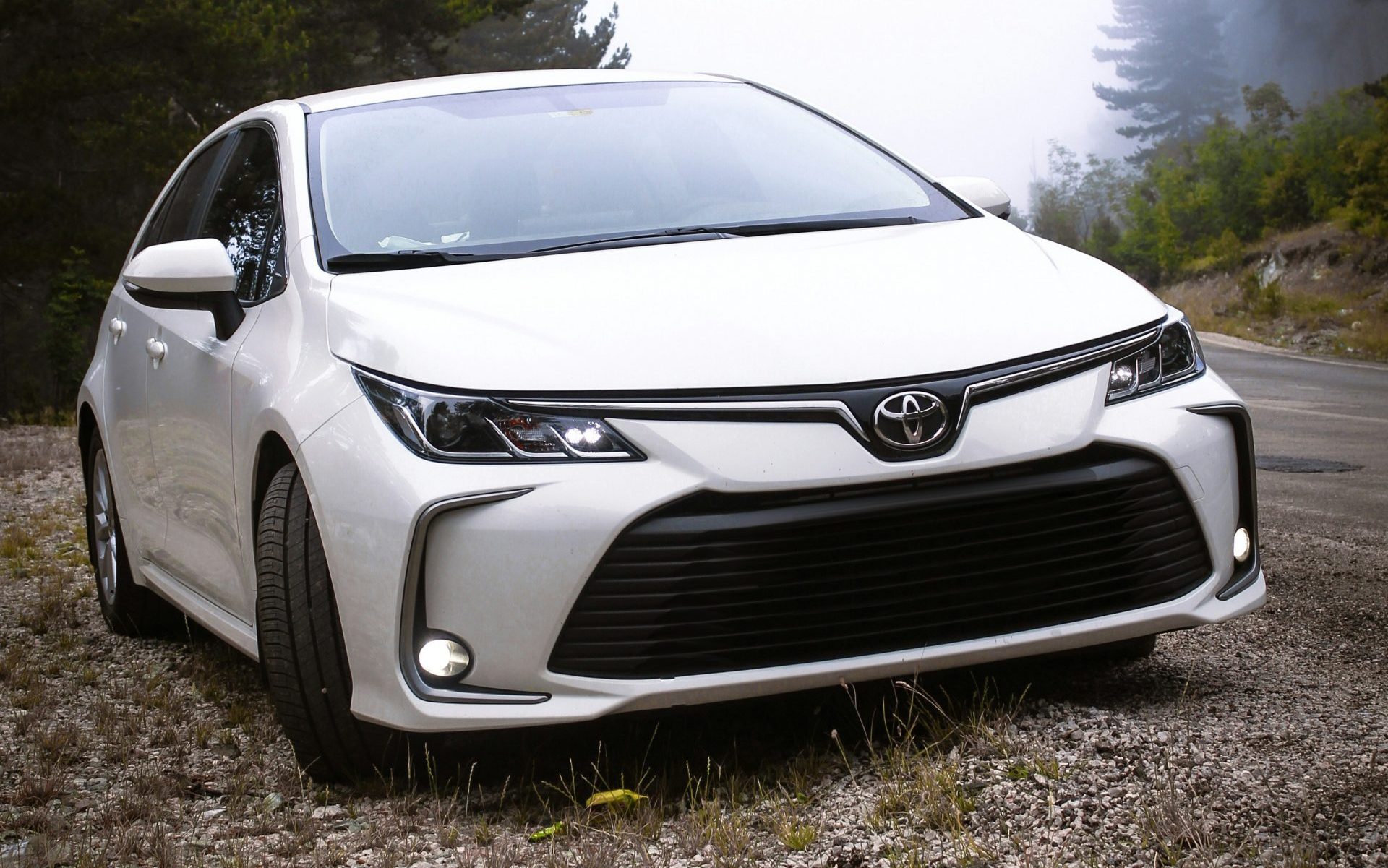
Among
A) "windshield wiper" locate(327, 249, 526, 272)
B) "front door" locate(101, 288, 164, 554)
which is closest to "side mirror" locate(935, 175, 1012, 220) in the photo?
"windshield wiper" locate(327, 249, 526, 272)

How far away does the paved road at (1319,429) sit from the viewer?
713cm

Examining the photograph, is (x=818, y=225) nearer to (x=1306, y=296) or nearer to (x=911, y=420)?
(x=911, y=420)

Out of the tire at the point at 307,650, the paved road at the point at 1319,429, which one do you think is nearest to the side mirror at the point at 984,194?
the tire at the point at 307,650

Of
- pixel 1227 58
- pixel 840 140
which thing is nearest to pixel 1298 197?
pixel 840 140

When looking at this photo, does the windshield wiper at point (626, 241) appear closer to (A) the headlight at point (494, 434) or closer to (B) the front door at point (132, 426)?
(A) the headlight at point (494, 434)

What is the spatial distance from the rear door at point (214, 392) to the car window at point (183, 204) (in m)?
0.27

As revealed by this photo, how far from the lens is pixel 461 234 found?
12.0ft

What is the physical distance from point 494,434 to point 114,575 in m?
2.97

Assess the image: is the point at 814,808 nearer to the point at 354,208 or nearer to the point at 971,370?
the point at 971,370

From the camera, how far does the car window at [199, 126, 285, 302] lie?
3.78 m

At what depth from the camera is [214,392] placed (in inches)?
147

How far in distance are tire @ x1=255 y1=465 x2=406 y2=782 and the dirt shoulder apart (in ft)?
61.1

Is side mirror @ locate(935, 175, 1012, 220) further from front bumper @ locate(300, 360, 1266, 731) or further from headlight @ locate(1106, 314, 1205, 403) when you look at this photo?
front bumper @ locate(300, 360, 1266, 731)

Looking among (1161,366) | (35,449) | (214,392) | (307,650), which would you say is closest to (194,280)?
(214,392)
